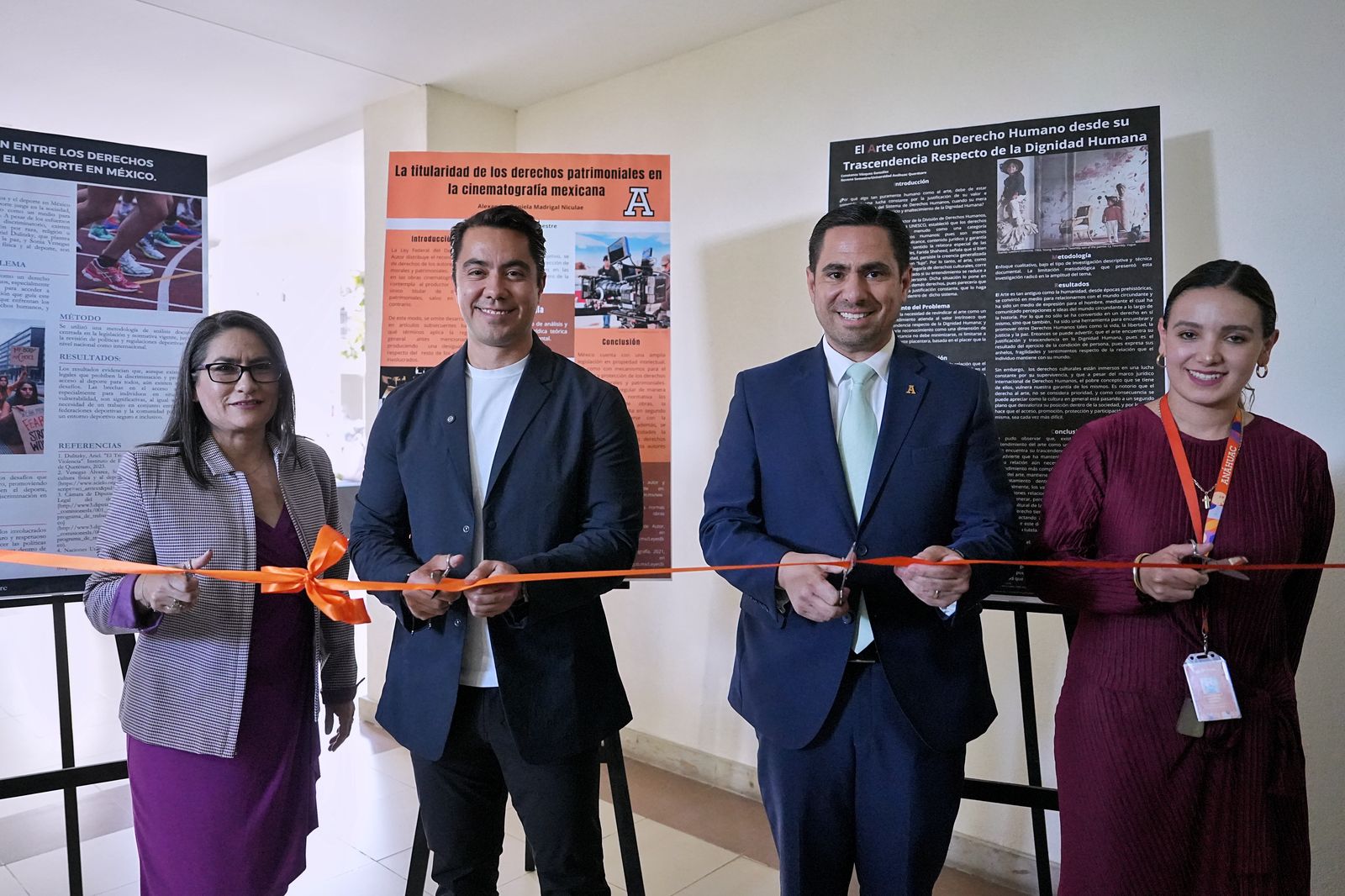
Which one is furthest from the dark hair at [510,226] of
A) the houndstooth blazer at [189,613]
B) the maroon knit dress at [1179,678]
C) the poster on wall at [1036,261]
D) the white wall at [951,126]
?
the white wall at [951,126]

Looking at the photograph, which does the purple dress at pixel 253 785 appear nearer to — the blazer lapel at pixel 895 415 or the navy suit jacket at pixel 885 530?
the navy suit jacket at pixel 885 530

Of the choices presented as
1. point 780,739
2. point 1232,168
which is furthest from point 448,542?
point 1232,168

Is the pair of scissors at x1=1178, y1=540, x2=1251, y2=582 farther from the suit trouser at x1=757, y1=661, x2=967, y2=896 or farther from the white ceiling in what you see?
the white ceiling

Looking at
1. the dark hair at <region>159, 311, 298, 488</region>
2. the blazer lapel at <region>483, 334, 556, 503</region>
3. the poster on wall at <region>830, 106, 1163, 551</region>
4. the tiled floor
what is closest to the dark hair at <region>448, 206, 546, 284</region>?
the blazer lapel at <region>483, 334, 556, 503</region>

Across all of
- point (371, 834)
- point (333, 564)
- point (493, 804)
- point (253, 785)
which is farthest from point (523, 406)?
point (371, 834)

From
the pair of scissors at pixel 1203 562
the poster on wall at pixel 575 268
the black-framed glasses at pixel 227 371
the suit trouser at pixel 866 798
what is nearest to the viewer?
the pair of scissors at pixel 1203 562

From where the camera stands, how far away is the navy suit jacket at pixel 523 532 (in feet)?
5.98

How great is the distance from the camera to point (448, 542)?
6.15ft

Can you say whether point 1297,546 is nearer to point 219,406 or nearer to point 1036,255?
point 1036,255

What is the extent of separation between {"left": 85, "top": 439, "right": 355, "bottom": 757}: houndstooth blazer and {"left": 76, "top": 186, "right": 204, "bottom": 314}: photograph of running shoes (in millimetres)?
845

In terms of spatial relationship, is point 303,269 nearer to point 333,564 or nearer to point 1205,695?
point 333,564

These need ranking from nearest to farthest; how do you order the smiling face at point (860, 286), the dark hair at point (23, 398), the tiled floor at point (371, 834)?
the smiling face at point (860, 286)
the dark hair at point (23, 398)
the tiled floor at point (371, 834)

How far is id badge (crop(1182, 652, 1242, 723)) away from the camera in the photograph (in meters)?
1.64

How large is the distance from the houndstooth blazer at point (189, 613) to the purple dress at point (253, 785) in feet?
0.14
